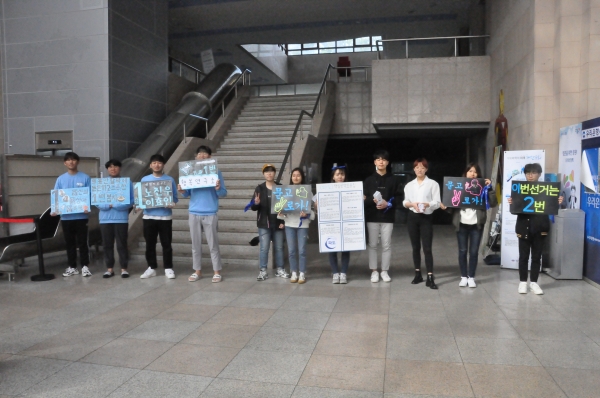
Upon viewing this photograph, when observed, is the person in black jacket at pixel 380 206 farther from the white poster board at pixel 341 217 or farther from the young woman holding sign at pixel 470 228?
the young woman holding sign at pixel 470 228

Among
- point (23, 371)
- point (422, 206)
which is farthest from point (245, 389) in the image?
point (422, 206)

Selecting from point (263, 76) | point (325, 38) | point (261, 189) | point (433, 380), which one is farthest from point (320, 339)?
point (263, 76)

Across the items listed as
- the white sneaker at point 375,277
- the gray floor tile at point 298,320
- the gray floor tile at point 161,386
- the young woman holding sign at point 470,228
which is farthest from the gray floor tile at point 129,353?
the young woman holding sign at point 470,228

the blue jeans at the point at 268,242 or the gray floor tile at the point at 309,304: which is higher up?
the blue jeans at the point at 268,242

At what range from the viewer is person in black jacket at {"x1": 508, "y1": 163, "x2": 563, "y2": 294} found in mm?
5609

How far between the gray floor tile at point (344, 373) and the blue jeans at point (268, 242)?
2.88 metres

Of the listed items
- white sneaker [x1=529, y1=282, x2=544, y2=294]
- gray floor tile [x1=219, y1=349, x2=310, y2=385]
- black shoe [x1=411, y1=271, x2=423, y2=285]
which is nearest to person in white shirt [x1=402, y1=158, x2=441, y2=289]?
black shoe [x1=411, y1=271, x2=423, y2=285]

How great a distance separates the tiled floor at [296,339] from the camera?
326cm

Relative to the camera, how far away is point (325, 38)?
17000mm

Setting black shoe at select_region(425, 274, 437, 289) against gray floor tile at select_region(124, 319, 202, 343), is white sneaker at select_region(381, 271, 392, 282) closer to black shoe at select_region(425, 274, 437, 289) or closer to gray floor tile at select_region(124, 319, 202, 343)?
black shoe at select_region(425, 274, 437, 289)

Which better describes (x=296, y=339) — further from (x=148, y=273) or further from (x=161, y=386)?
(x=148, y=273)

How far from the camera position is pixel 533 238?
5688mm

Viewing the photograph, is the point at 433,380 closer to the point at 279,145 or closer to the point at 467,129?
the point at 279,145

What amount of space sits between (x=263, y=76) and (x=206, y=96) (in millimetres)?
10331
